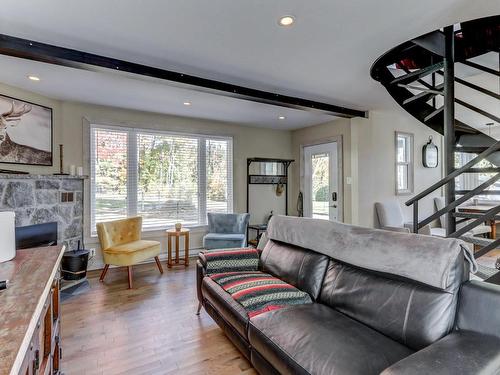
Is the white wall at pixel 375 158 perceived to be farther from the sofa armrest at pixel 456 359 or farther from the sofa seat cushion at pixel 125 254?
the sofa armrest at pixel 456 359

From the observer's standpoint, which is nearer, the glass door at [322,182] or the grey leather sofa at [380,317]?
the grey leather sofa at [380,317]

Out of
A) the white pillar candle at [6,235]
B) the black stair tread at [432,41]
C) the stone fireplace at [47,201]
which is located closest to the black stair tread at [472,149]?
the black stair tread at [432,41]

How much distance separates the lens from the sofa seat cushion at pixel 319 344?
123cm

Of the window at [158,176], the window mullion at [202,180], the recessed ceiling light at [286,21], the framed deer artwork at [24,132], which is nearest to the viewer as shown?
the recessed ceiling light at [286,21]

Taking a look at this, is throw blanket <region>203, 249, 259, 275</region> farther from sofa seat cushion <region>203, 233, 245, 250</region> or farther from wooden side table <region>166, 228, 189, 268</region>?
wooden side table <region>166, 228, 189, 268</region>

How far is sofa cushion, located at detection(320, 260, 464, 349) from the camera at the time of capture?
136 cm

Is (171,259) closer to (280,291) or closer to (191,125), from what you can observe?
(191,125)

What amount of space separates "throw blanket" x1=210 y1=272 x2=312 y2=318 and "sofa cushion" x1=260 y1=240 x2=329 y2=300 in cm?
8

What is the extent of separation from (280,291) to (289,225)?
736 mm

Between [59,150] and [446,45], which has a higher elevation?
[446,45]

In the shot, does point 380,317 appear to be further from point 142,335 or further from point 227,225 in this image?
point 227,225

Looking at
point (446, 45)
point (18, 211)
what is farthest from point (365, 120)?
point (18, 211)

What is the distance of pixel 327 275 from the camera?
2.06 m

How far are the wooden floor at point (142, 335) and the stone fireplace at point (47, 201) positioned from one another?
929 millimetres
